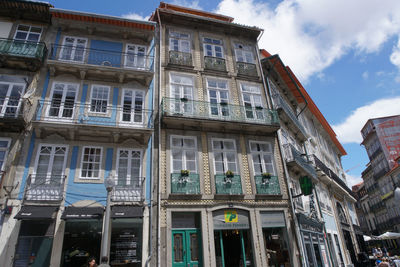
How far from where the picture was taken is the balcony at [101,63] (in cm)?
1306

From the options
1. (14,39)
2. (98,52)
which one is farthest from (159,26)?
(14,39)

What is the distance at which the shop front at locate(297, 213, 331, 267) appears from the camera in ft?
45.2

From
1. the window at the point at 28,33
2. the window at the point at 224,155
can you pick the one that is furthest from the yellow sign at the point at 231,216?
the window at the point at 28,33

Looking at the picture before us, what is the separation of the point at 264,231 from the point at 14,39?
15.0 metres

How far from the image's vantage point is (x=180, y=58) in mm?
15508

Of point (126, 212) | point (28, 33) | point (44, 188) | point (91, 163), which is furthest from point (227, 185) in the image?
point (28, 33)

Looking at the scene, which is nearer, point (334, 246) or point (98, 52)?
point (98, 52)

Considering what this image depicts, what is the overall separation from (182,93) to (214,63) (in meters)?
3.08

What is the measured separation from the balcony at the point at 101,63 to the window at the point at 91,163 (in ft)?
12.4

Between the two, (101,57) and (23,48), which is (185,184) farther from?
(23,48)

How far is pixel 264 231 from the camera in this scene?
12984mm

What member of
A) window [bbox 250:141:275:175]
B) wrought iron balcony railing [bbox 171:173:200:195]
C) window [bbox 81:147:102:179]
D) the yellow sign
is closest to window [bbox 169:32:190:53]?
window [bbox 250:141:275:175]

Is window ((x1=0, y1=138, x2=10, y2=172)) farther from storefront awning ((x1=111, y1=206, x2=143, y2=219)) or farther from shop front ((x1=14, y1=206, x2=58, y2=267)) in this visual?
storefront awning ((x1=111, y1=206, x2=143, y2=219))

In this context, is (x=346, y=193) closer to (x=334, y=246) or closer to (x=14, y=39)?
(x=334, y=246)
